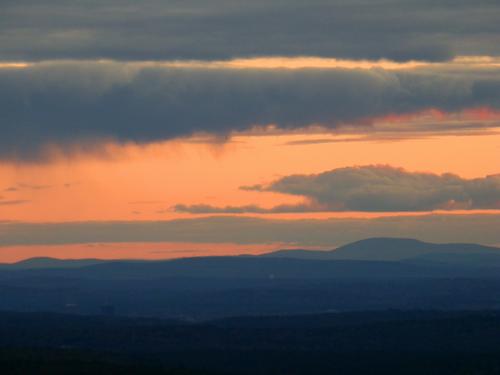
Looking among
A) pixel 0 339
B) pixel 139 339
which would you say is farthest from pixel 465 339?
pixel 0 339

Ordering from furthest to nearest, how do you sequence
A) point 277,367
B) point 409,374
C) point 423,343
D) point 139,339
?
1. point 139,339
2. point 423,343
3. point 277,367
4. point 409,374

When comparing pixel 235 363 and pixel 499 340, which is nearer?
pixel 235 363

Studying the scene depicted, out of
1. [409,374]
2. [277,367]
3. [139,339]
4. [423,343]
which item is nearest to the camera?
[409,374]

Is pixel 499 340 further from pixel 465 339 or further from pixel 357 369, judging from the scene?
pixel 357 369

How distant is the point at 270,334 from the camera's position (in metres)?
200

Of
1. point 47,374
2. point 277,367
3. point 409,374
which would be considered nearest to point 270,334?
point 277,367

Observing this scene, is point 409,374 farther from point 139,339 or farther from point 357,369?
point 139,339

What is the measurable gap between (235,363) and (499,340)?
40472 mm

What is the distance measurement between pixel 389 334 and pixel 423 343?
9.85m

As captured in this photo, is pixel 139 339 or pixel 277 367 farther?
pixel 139 339

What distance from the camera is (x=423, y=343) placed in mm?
183500

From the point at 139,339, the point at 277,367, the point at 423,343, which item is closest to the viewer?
the point at 277,367

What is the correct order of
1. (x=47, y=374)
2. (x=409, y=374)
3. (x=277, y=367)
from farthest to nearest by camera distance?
(x=277, y=367) → (x=409, y=374) → (x=47, y=374)

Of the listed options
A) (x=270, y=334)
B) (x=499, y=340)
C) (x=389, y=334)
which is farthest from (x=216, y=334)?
(x=499, y=340)
